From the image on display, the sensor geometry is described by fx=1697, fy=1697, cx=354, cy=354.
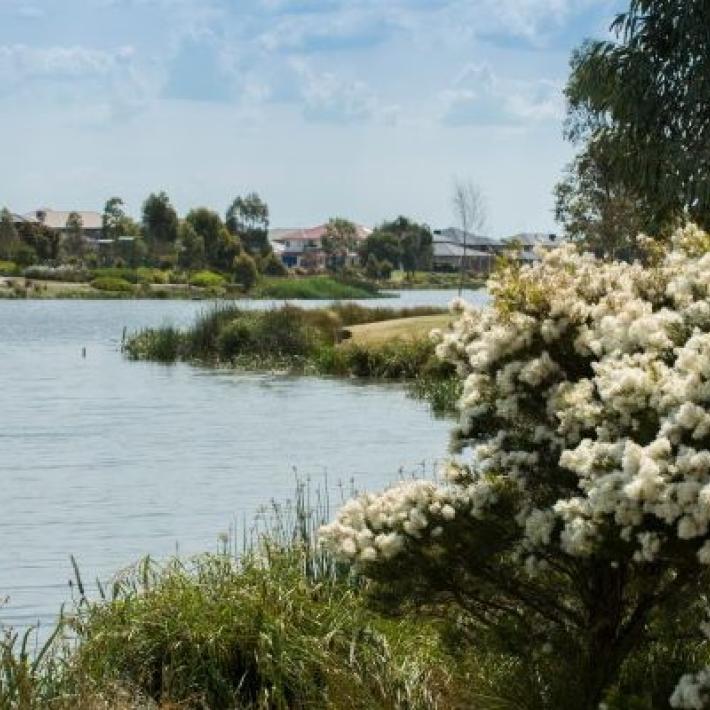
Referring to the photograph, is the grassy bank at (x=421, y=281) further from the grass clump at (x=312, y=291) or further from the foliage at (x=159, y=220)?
the grass clump at (x=312, y=291)

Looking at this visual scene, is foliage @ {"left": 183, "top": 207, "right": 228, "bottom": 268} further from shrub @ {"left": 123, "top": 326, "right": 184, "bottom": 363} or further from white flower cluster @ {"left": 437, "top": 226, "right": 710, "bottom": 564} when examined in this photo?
white flower cluster @ {"left": 437, "top": 226, "right": 710, "bottom": 564}

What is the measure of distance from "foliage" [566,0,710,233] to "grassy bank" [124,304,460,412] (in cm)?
975

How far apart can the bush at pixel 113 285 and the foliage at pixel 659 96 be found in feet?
332

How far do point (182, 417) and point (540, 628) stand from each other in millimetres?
28427

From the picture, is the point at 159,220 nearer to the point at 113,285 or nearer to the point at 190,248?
the point at 190,248

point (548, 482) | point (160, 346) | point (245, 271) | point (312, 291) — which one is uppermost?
point (548, 482)

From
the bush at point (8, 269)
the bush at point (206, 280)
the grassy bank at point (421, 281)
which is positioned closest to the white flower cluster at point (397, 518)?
the bush at point (206, 280)

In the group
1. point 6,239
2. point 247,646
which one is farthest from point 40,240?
point 247,646

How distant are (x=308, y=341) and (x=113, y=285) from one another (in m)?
86.4

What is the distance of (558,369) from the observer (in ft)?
28.8

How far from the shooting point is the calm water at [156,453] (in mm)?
20062

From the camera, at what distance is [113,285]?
13650 cm

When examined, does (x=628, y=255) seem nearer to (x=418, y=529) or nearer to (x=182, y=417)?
(x=182, y=417)

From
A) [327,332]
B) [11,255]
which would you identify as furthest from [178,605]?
[11,255]
